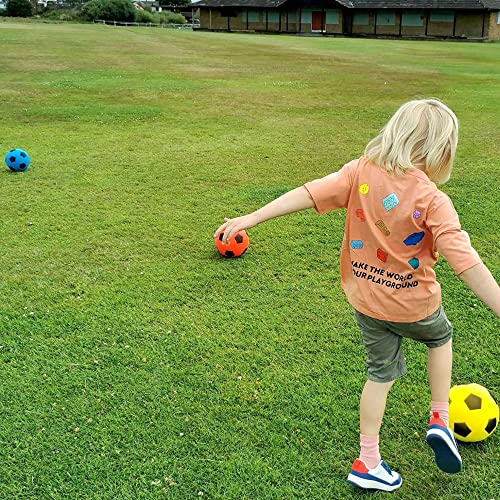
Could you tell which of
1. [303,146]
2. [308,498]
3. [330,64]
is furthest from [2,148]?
[330,64]

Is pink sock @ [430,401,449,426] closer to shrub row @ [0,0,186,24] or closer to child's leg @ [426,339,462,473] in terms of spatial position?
child's leg @ [426,339,462,473]

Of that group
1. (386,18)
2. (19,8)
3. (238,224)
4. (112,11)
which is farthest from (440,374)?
(19,8)

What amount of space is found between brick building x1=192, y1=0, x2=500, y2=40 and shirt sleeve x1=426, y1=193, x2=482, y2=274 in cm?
5026

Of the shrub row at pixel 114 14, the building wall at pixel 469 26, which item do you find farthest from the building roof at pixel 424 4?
the shrub row at pixel 114 14

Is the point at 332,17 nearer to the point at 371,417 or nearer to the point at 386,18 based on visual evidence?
the point at 386,18

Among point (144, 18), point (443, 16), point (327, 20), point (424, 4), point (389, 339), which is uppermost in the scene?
point (424, 4)

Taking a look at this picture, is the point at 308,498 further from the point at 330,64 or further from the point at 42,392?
the point at 330,64

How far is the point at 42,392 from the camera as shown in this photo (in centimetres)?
379

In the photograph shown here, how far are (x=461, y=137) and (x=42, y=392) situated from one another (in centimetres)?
880

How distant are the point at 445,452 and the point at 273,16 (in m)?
56.7

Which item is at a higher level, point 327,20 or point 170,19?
point 170,19

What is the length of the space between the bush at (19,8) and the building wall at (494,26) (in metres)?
51.1

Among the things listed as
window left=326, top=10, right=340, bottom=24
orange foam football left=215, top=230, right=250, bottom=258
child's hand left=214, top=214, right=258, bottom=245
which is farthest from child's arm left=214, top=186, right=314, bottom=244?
window left=326, top=10, right=340, bottom=24

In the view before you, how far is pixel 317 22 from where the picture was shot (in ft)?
178
